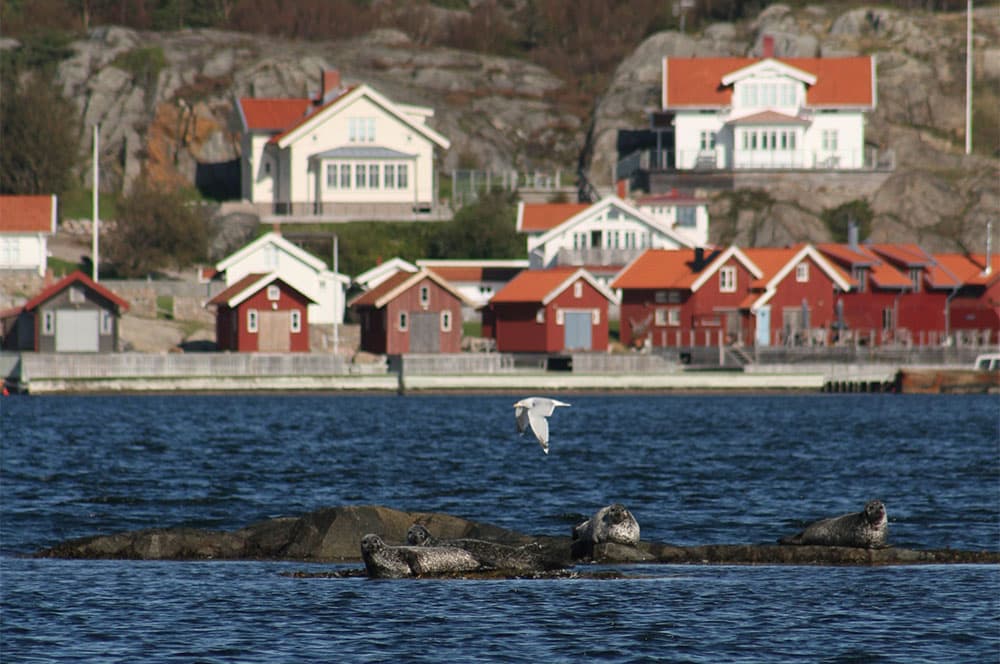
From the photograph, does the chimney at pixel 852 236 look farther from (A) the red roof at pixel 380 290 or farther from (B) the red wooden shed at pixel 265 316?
(B) the red wooden shed at pixel 265 316

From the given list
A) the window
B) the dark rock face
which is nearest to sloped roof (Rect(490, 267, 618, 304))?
the window

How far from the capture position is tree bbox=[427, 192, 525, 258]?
343ft

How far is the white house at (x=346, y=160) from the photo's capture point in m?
109

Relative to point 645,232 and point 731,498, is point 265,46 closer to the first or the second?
point 645,232

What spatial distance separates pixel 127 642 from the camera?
2289cm

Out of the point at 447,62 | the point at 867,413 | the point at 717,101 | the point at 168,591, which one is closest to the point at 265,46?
the point at 447,62

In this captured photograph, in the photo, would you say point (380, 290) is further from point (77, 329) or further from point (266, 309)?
point (77, 329)

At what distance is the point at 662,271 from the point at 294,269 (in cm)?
2138

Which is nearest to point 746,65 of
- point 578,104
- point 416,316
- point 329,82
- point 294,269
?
point 578,104

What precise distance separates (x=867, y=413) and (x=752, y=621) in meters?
55.1

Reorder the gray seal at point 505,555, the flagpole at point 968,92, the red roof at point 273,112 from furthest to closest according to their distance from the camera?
the flagpole at point 968,92 → the red roof at point 273,112 → the gray seal at point 505,555

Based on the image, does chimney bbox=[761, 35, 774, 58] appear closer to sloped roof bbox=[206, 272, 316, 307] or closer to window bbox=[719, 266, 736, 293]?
window bbox=[719, 266, 736, 293]

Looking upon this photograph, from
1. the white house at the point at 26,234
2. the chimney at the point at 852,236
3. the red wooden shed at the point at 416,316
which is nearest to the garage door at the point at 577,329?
the red wooden shed at the point at 416,316

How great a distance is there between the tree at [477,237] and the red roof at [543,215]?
5.66 ft
